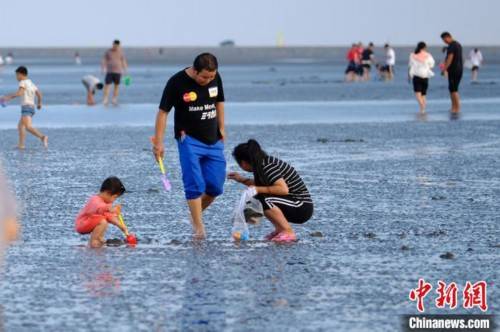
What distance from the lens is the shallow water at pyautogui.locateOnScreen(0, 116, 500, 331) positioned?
8.41 meters

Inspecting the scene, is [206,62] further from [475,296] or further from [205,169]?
[475,296]

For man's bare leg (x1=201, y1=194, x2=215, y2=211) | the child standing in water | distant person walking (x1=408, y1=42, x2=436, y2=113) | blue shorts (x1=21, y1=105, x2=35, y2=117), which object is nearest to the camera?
the child standing in water

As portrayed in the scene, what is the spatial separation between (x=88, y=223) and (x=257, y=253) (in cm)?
146

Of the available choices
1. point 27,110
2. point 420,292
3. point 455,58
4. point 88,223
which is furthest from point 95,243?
point 455,58

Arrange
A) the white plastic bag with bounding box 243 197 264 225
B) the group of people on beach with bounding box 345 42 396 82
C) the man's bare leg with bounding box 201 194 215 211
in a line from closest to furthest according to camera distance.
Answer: the white plastic bag with bounding box 243 197 264 225
the man's bare leg with bounding box 201 194 215 211
the group of people on beach with bounding box 345 42 396 82

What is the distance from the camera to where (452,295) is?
29.0 feet

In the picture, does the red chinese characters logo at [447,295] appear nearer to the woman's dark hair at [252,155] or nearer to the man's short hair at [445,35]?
the woman's dark hair at [252,155]

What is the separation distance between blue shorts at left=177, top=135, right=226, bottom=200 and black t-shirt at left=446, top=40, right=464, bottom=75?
17759 millimetres

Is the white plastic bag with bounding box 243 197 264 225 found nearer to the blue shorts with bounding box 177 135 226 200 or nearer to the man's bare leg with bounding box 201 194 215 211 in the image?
the blue shorts with bounding box 177 135 226 200

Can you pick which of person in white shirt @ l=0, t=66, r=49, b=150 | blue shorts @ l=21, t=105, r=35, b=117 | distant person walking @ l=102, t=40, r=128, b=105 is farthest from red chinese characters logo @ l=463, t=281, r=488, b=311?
distant person walking @ l=102, t=40, r=128, b=105

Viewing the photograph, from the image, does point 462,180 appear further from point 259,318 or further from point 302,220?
point 259,318

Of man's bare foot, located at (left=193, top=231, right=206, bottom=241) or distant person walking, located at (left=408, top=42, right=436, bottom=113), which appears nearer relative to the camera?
man's bare foot, located at (left=193, top=231, right=206, bottom=241)

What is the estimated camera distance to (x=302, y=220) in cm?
1155

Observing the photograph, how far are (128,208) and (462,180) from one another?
13.9 feet
